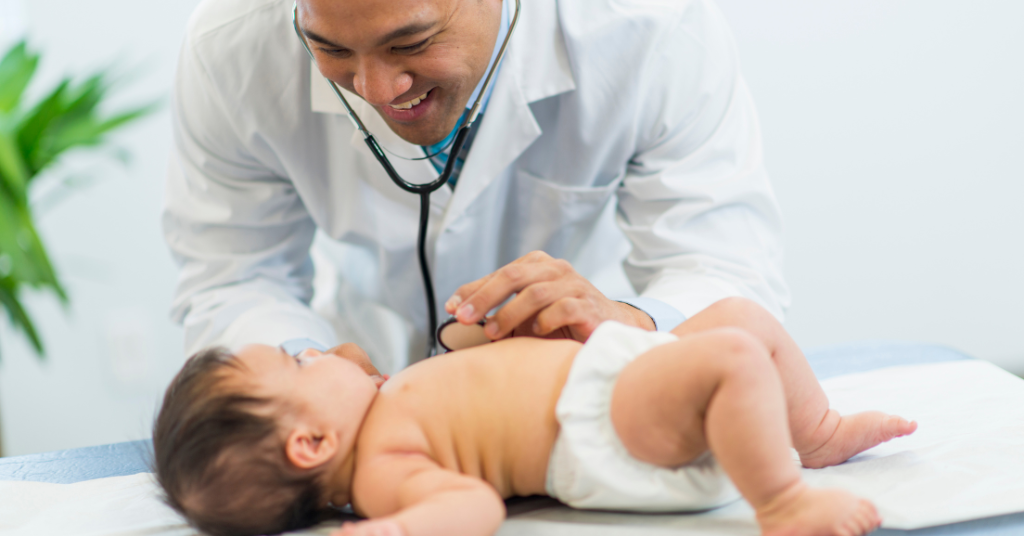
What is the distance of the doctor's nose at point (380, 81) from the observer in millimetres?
1088

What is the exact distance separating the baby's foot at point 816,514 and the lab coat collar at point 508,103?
2.65 feet

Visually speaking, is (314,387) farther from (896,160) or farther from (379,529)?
(896,160)

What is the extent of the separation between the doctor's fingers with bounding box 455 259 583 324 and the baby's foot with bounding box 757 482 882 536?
390 mm

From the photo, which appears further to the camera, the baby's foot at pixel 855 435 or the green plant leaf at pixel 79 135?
the green plant leaf at pixel 79 135

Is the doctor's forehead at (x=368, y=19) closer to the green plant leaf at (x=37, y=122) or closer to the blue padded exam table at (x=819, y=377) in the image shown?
the blue padded exam table at (x=819, y=377)

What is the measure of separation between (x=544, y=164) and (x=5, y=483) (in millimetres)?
1029

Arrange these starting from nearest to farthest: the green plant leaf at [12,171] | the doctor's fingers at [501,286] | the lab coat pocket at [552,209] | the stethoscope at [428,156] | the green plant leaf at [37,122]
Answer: the doctor's fingers at [501,286] → the stethoscope at [428,156] → the lab coat pocket at [552,209] → the green plant leaf at [12,171] → the green plant leaf at [37,122]

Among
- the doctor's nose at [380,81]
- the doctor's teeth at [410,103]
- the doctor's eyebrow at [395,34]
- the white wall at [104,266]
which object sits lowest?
the white wall at [104,266]

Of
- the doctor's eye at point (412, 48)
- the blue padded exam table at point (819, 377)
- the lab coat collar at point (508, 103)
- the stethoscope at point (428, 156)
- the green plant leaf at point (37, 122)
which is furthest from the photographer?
the green plant leaf at point (37, 122)

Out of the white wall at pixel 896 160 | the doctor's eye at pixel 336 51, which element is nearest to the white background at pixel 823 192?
the white wall at pixel 896 160

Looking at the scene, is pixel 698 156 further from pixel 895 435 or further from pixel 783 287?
pixel 895 435

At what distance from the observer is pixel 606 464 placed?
86cm

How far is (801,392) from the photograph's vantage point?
0.98 m

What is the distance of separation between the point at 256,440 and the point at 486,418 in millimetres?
264
